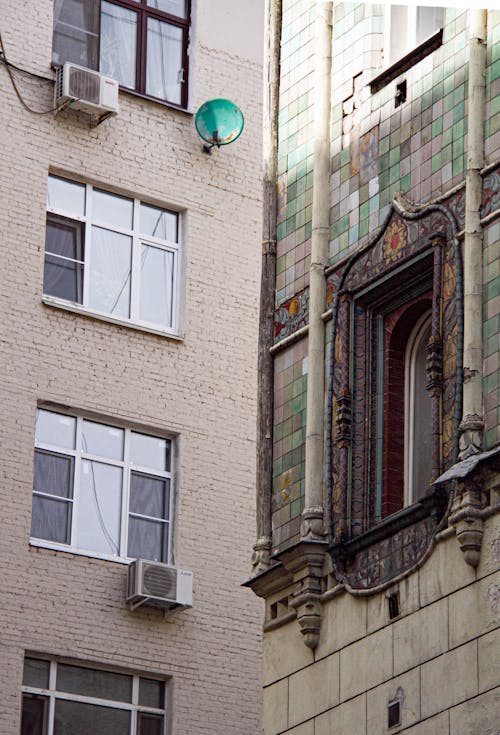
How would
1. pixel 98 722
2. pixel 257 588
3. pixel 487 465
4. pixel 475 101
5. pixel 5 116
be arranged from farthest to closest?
1. pixel 5 116
2. pixel 98 722
3. pixel 257 588
4. pixel 475 101
5. pixel 487 465

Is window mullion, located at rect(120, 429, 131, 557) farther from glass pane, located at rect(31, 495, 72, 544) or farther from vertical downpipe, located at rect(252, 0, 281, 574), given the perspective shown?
vertical downpipe, located at rect(252, 0, 281, 574)

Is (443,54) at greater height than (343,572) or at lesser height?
greater

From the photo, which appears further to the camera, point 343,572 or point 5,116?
point 5,116

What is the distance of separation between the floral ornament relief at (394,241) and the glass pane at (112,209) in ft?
30.2

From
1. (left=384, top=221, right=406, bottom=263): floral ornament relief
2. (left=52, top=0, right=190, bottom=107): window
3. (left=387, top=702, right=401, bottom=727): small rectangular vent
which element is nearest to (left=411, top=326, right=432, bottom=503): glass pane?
(left=384, top=221, right=406, bottom=263): floral ornament relief

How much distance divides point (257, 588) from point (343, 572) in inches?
55.8

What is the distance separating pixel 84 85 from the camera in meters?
29.8

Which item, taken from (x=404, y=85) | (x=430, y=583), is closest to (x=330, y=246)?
(x=404, y=85)

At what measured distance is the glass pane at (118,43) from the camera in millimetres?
30984

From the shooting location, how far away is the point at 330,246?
73.5 feet

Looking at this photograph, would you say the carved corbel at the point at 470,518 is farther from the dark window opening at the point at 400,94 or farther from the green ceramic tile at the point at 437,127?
the dark window opening at the point at 400,94

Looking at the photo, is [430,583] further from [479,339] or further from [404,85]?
[404,85]

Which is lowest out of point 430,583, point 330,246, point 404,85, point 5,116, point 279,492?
point 430,583

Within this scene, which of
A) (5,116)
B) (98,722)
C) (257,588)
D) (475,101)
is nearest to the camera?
(475,101)
